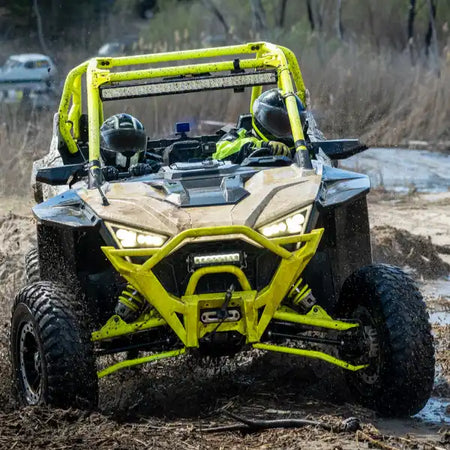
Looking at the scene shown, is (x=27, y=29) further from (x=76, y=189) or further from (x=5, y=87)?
(x=76, y=189)

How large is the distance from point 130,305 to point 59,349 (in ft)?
1.45

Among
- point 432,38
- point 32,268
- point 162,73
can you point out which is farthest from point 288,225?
point 432,38

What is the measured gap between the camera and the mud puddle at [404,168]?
1587 centimetres

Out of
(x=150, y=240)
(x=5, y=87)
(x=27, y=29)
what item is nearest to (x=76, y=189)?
(x=150, y=240)

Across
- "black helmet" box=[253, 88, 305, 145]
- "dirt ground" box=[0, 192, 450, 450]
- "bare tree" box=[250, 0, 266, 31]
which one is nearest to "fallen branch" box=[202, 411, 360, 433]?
"dirt ground" box=[0, 192, 450, 450]

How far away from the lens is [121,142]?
757 centimetres

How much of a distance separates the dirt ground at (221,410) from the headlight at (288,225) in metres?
0.86

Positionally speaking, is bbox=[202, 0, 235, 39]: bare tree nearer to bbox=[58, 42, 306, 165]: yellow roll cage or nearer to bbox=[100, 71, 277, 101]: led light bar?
bbox=[58, 42, 306, 165]: yellow roll cage

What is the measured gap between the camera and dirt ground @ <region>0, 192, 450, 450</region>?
5816 millimetres

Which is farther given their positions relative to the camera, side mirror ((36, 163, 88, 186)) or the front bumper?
side mirror ((36, 163, 88, 186))

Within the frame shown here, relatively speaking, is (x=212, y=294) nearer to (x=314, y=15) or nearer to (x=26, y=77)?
(x=26, y=77)

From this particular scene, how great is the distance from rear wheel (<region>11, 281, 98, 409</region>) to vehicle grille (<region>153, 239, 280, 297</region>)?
454 millimetres

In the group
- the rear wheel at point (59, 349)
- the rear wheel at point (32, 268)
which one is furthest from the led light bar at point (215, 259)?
the rear wheel at point (32, 268)

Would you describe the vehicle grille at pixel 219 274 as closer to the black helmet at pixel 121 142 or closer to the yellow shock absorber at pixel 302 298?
the yellow shock absorber at pixel 302 298
